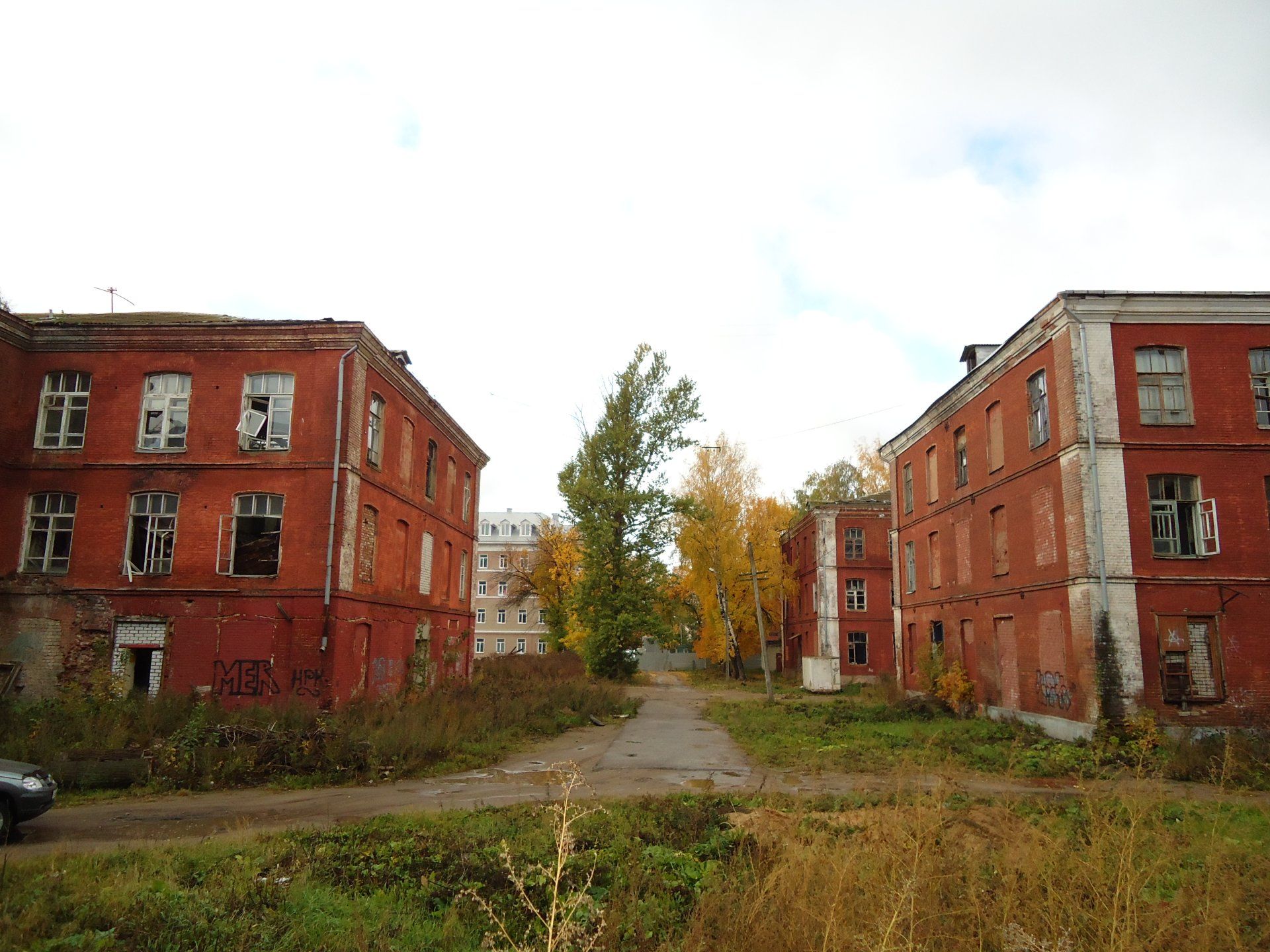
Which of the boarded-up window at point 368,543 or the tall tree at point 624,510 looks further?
the tall tree at point 624,510

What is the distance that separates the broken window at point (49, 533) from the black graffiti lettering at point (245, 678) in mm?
4897

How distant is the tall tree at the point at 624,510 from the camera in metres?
38.1

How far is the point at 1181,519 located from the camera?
17516 mm

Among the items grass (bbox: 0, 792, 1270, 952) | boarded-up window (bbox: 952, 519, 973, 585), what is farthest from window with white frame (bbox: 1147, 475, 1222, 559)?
grass (bbox: 0, 792, 1270, 952)

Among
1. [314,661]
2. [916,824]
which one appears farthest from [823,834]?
[314,661]

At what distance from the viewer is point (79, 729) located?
50.0ft

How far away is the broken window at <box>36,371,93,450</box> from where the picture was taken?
19.7 meters

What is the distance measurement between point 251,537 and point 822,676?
2561 centimetres

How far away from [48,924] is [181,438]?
51.7ft

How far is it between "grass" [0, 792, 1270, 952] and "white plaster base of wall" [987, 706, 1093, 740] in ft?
27.6

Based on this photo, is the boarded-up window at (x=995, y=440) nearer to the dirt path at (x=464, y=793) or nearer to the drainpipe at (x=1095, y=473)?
the drainpipe at (x=1095, y=473)

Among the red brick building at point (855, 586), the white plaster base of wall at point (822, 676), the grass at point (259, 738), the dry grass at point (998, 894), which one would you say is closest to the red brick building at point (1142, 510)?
the dry grass at point (998, 894)

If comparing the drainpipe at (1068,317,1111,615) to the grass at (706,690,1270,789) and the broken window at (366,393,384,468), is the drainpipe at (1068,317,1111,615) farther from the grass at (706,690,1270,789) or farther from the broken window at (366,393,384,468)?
the broken window at (366,393,384,468)

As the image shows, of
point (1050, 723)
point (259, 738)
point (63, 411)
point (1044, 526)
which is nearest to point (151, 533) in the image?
point (63, 411)
